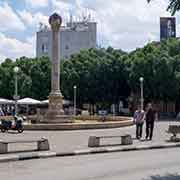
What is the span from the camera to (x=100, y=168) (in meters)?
13.9

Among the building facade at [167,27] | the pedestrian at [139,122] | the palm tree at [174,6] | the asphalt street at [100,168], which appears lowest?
the asphalt street at [100,168]

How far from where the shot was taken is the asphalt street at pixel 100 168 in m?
12.2

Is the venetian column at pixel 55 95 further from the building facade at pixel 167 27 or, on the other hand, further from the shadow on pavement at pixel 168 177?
the building facade at pixel 167 27

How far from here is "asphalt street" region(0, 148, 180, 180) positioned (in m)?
12.2

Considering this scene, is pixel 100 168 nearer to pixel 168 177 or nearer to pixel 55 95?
pixel 168 177

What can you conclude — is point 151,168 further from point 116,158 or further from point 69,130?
point 69,130

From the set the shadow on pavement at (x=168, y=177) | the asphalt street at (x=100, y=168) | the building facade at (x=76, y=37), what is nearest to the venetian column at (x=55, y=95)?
the asphalt street at (x=100, y=168)

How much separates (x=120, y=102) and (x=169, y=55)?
1501 centimetres

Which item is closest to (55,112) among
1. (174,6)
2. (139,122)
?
(139,122)

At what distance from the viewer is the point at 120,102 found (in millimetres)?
78812

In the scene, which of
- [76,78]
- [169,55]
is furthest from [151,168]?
[76,78]

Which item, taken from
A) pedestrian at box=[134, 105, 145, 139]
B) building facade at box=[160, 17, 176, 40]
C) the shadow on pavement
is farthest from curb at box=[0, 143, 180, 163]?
building facade at box=[160, 17, 176, 40]

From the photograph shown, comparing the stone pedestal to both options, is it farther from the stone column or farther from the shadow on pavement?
the shadow on pavement

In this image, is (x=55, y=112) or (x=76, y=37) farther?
(x=76, y=37)
